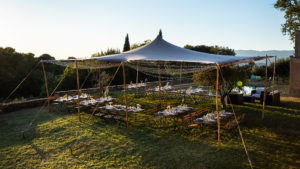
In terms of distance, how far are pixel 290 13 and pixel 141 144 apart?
74.6 ft

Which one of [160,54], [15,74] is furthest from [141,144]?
[15,74]

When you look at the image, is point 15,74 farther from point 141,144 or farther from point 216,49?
point 216,49

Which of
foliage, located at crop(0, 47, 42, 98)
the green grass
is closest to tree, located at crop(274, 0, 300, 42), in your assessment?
the green grass

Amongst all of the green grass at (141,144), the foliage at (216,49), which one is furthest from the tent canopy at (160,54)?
the foliage at (216,49)

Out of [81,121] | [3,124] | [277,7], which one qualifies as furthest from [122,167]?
[277,7]

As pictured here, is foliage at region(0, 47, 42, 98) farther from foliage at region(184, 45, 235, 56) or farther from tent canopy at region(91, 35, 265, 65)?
foliage at region(184, 45, 235, 56)

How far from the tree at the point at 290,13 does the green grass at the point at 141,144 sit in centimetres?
1673

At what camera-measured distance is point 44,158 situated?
549 centimetres

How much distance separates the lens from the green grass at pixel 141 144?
16.8ft

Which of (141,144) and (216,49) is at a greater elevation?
(216,49)

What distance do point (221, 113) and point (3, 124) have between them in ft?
30.0

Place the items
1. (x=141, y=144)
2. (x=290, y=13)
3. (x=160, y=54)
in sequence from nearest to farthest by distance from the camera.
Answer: (x=141, y=144) < (x=160, y=54) < (x=290, y=13)

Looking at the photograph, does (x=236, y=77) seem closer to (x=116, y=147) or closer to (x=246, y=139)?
(x=246, y=139)

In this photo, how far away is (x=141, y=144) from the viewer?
625 cm
